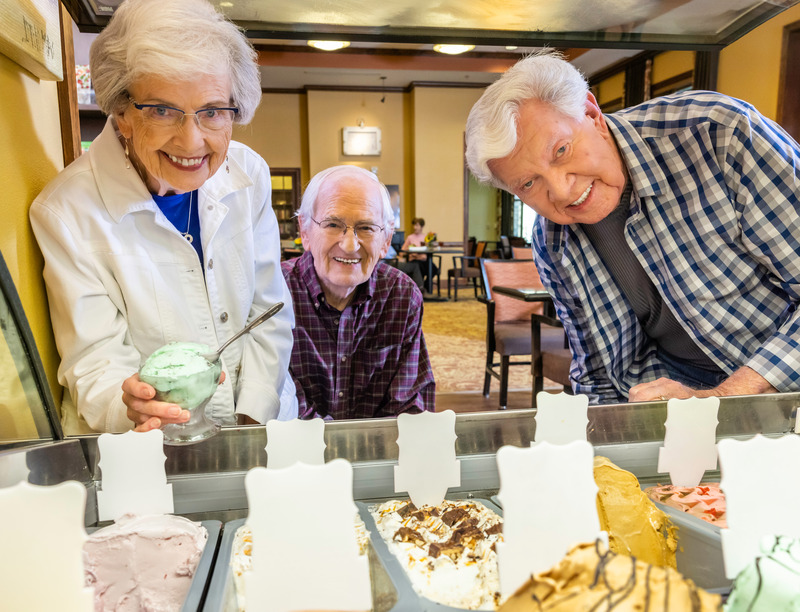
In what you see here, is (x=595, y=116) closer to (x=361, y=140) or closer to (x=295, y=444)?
(x=295, y=444)

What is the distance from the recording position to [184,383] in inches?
33.8

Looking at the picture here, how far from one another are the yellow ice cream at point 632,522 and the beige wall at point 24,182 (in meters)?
1.06

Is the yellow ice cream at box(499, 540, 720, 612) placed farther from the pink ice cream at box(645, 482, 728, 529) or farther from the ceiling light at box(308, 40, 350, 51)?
the ceiling light at box(308, 40, 350, 51)

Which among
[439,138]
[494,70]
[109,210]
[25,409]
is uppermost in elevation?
[494,70]

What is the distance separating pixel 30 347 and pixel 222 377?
28 cm

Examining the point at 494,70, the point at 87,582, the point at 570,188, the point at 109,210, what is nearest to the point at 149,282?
the point at 109,210

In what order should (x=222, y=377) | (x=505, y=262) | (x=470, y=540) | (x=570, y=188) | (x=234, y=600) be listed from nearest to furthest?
(x=234, y=600), (x=470, y=540), (x=222, y=377), (x=570, y=188), (x=505, y=262)

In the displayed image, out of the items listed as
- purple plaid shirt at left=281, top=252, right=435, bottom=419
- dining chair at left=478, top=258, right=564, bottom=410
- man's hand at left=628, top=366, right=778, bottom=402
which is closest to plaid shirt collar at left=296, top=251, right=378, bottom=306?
purple plaid shirt at left=281, top=252, right=435, bottom=419

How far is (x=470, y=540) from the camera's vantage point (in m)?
0.78

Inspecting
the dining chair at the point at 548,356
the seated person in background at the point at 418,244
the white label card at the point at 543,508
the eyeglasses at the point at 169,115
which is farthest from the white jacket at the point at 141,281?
the seated person in background at the point at 418,244

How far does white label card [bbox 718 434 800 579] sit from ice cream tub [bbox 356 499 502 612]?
31 cm

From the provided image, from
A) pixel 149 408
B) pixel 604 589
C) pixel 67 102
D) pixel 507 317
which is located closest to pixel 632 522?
pixel 604 589

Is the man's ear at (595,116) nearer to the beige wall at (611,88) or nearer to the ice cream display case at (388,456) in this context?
Answer: the ice cream display case at (388,456)

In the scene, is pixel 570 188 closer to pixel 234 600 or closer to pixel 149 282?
pixel 149 282
